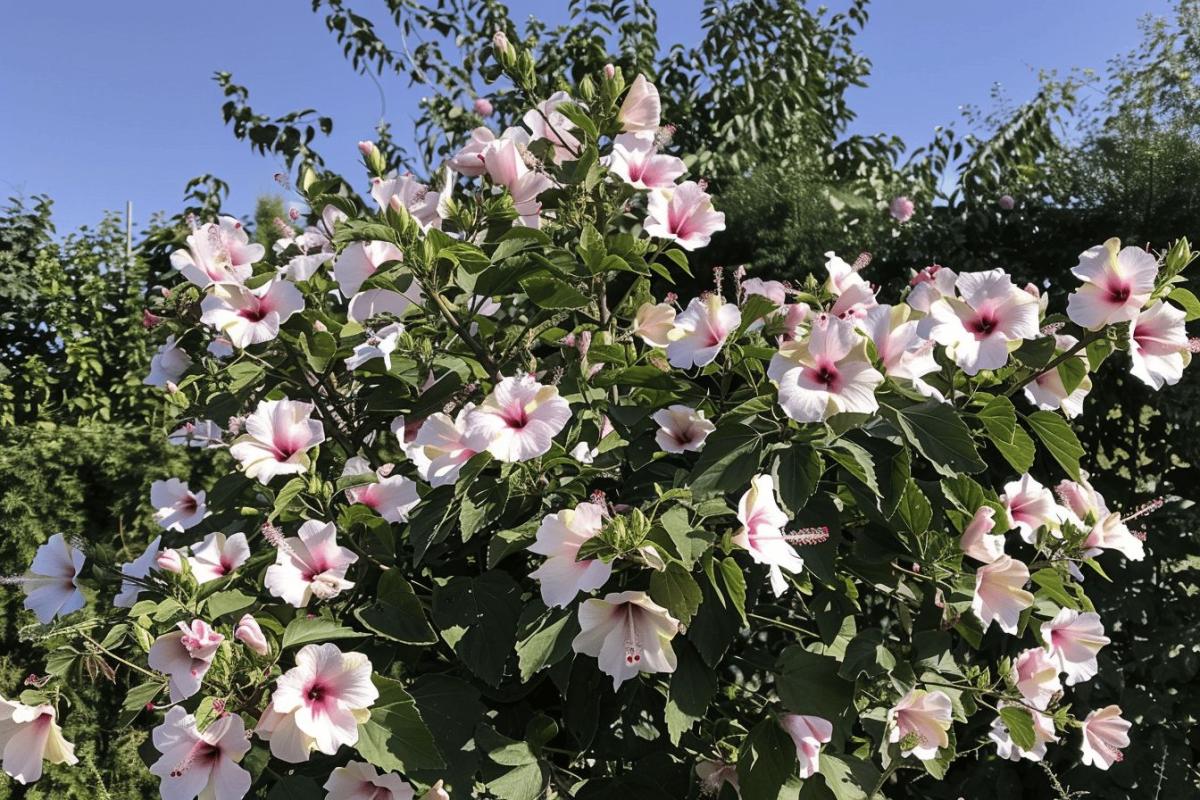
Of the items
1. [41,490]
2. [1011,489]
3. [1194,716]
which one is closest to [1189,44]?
[1194,716]

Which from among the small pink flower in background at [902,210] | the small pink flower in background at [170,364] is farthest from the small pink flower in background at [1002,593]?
the small pink flower in background at [902,210]

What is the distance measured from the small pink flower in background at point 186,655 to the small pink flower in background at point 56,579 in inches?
14.4

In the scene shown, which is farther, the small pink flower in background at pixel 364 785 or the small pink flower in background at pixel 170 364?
the small pink flower in background at pixel 170 364

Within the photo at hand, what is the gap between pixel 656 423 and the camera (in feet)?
4.73

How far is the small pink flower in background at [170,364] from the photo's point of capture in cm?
164

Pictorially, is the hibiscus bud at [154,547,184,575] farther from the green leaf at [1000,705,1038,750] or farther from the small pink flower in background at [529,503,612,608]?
the green leaf at [1000,705,1038,750]

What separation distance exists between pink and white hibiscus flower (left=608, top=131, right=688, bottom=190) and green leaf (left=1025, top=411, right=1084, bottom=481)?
72 cm

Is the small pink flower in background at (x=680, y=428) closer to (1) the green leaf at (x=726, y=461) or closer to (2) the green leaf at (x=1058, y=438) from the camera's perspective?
(1) the green leaf at (x=726, y=461)

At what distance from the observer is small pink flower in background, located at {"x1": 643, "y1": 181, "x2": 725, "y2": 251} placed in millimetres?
1474

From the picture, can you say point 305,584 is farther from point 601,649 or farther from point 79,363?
point 79,363

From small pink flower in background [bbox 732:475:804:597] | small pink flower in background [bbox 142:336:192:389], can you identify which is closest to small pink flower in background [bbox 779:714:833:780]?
small pink flower in background [bbox 732:475:804:597]

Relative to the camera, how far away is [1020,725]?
1.37m

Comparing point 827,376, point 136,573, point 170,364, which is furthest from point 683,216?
point 136,573

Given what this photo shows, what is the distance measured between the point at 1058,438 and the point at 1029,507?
0.44 feet
